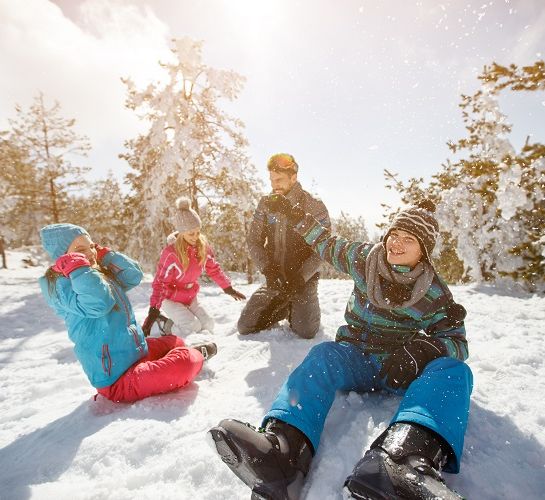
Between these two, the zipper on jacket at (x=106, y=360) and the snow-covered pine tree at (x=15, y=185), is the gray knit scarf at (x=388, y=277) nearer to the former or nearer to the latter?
the zipper on jacket at (x=106, y=360)

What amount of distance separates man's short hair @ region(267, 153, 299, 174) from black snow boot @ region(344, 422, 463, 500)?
3293mm

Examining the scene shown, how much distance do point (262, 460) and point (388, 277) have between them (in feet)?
4.89

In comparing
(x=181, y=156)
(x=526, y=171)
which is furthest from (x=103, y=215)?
(x=526, y=171)

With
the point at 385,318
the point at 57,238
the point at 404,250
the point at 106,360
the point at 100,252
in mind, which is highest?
the point at 404,250

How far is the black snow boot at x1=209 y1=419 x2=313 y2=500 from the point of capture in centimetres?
141

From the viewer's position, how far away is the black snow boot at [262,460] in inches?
55.6

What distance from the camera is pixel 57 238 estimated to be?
2723 mm

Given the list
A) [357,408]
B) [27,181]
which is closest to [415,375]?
[357,408]

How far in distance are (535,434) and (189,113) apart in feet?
43.8

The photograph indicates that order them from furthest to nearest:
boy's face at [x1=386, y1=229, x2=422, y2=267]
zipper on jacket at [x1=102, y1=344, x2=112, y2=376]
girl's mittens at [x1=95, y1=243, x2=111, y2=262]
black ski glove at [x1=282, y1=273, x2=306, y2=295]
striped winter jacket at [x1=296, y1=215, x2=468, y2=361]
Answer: black ski glove at [x1=282, y1=273, x2=306, y2=295] → girl's mittens at [x1=95, y1=243, x2=111, y2=262] → zipper on jacket at [x1=102, y1=344, x2=112, y2=376] → boy's face at [x1=386, y1=229, x2=422, y2=267] → striped winter jacket at [x1=296, y1=215, x2=468, y2=361]

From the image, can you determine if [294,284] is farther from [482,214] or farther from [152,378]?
[482,214]

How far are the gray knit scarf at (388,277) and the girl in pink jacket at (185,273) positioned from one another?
240 centimetres

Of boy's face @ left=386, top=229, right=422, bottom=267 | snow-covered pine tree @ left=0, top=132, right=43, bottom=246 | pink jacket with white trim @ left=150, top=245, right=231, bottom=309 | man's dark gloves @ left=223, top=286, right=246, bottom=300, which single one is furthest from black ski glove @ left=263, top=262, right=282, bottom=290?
snow-covered pine tree @ left=0, top=132, right=43, bottom=246

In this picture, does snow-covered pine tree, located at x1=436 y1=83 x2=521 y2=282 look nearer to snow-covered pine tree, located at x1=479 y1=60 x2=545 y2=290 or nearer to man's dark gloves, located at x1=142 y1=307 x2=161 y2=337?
snow-covered pine tree, located at x1=479 y1=60 x2=545 y2=290
